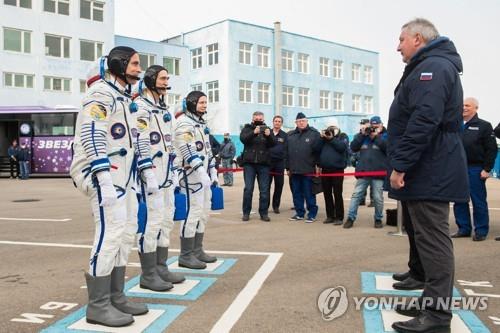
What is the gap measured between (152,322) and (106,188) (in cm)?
116

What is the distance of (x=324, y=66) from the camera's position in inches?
2185

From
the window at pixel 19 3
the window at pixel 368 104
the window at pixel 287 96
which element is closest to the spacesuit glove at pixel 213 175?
the window at pixel 19 3

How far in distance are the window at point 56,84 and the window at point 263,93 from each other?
17813 mm

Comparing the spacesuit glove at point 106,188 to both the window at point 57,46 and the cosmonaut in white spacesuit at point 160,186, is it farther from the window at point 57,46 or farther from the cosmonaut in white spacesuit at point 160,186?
the window at point 57,46

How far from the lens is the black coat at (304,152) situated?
34.4ft

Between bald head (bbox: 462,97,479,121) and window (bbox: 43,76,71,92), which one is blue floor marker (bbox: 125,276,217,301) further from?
window (bbox: 43,76,71,92)

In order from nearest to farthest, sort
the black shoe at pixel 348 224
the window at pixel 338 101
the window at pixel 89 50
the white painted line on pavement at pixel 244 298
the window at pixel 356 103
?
1. the white painted line on pavement at pixel 244 298
2. the black shoe at pixel 348 224
3. the window at pixel 89 50
4. the window at pixel 338 101
5. the window at pixel 356 103

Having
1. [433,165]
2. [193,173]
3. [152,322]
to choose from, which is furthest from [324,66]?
[152,322]

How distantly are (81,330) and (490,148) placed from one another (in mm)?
6787

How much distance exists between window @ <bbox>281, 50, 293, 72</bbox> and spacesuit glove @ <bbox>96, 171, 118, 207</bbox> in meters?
48.7

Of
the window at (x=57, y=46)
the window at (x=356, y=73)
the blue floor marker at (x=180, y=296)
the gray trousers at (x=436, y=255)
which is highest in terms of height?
the window at (x=356, y=73)

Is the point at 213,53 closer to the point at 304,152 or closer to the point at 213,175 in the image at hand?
the point at 304,152

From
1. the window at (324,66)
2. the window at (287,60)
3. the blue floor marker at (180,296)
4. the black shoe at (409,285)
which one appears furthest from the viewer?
the window at (324,66)

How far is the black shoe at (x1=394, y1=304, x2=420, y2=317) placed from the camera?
436 cm
